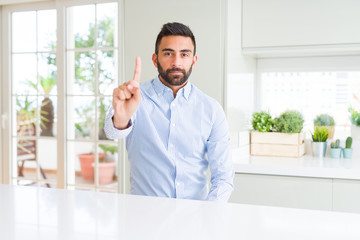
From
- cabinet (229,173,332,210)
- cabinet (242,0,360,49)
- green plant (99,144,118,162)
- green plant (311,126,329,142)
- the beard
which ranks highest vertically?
cabinet (242,0,360,49)

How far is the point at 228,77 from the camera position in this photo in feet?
8.86

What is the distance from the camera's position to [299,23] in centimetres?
278

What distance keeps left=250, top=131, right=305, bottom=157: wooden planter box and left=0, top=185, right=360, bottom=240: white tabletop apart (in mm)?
1715

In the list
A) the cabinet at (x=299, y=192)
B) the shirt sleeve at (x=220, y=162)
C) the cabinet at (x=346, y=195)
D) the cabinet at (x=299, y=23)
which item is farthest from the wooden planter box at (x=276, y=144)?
the shirt sleeve at (x=220, y=162)

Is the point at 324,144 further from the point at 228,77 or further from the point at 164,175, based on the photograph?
the point at 164,175

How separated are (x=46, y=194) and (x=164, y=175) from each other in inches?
19.3

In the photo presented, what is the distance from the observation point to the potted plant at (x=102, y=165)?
285 inches

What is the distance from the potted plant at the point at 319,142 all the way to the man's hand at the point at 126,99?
1.85 metres

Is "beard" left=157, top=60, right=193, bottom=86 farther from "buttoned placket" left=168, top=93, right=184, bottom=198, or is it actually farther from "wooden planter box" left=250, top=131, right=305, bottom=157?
"wooden planter box" left=250, top=131, right=305, bottom=157

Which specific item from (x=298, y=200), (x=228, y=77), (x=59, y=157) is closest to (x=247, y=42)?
(x=228, y=77)

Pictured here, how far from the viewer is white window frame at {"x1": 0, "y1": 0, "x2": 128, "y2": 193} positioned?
9.81ft

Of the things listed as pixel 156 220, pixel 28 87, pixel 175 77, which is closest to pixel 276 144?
pixel 175 77

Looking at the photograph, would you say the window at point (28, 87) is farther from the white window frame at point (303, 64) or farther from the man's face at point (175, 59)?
the man's face at point (175, 59)

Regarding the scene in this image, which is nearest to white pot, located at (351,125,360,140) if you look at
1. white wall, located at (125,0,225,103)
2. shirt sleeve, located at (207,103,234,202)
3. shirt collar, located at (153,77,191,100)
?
white wall, located at (125,0,225,103)
